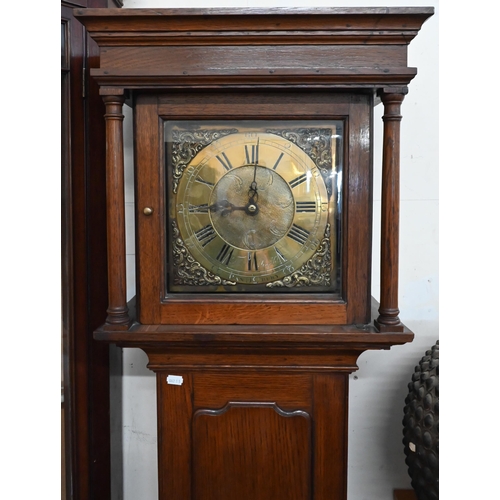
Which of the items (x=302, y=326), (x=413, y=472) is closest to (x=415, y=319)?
(x=413, y=472)

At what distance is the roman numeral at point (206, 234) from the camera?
1198 millimetres

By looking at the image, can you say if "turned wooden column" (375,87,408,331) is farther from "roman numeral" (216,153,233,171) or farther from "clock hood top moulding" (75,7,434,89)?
"roman numeral" (216,153,233,171)

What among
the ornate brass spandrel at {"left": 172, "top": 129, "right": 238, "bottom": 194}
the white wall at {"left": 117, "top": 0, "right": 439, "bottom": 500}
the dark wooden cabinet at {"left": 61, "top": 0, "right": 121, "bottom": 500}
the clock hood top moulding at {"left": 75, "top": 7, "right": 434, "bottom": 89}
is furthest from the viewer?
the white wall at {"left": 117, "top": 0, "right": 439, "bottom": 500}

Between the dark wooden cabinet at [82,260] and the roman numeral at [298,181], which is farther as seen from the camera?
the dark wooden cabinet at [82,260]

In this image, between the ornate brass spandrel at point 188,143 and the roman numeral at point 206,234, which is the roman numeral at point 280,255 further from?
the ornate brass spandrel at point 188,143

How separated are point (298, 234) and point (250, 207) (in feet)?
0.45

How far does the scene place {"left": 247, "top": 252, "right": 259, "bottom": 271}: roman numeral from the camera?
3.94ft

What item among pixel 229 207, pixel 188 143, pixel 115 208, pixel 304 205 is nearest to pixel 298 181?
pixel 304 205

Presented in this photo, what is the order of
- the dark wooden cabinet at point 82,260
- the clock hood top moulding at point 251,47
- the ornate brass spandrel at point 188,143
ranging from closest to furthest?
the clock hood top moulding at point 251,47 < the ornate brass spandrel at point 188,143 < the dark wooden cabinet at point 82,260

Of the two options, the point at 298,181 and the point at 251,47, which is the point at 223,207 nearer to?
the point at 298,181

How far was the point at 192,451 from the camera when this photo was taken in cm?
127

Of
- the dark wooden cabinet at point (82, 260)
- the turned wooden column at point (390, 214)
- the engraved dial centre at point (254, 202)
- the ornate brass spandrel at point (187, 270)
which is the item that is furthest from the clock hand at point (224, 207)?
the dark wooden cabinet at point (82, 260)

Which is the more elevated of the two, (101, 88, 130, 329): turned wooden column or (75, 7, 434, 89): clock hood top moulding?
(75, 7, 434, 89): clock hood top moulding

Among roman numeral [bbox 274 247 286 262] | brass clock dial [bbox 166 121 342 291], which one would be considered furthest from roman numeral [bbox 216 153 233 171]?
roman numeral [bbox 274 247 286 262]
